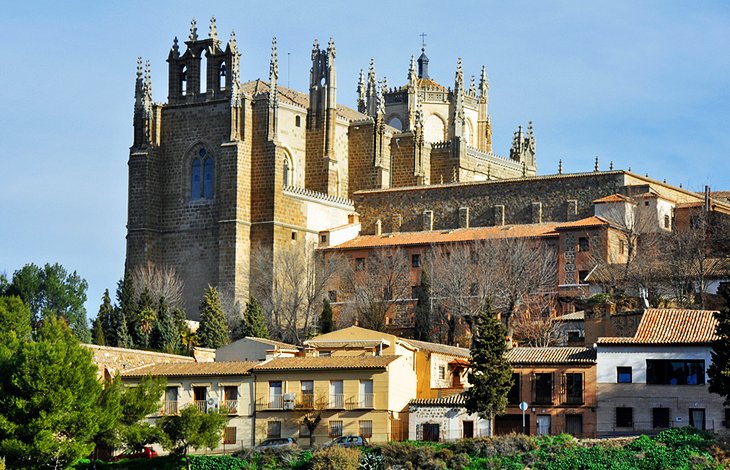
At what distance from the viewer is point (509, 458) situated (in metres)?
58.1

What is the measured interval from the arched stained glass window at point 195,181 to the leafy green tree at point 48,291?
351 inches

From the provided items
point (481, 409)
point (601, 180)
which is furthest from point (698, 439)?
point (601, 180)

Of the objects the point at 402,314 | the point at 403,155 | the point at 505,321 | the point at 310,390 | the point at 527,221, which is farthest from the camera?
the point at 403,155

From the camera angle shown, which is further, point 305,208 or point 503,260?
point 305,208

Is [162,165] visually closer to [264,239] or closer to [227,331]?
[264,239]

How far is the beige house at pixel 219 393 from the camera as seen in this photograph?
2611 inches

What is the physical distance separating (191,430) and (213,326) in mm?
20039

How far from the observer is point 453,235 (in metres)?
91.4

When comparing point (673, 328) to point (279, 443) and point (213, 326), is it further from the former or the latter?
point (213, 326)

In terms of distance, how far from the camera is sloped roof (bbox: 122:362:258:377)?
67750mm

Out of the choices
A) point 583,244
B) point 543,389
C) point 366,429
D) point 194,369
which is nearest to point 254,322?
point 194,369

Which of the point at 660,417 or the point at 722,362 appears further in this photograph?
the point at 660,417

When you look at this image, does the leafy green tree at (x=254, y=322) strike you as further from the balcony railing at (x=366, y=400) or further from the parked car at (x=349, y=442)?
the parked car at (x=349, y=442)

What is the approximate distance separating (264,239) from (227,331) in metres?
10.6
